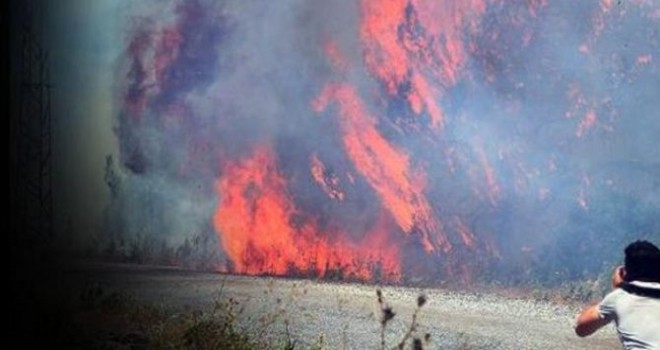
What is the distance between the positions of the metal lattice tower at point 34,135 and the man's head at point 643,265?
5665 millimetres

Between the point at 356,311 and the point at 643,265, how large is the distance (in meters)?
2.53

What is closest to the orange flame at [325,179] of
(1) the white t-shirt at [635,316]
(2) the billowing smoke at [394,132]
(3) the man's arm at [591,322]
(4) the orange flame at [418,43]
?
(2) the billowing smoke at [394,132]

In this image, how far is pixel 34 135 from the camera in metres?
7.18

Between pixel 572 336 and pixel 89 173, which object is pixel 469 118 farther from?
pixel 89 173

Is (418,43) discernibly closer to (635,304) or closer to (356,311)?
(356,311)

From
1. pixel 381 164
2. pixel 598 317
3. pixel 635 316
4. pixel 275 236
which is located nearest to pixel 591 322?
pixel 598 317

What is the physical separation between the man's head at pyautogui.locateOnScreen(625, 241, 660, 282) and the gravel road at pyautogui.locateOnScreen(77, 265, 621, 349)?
70.9 inches

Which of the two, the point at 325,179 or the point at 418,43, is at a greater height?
the point at 418,43

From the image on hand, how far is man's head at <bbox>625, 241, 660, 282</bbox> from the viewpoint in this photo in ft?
12.7

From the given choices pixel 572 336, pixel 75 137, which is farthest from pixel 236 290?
pixel 572 336

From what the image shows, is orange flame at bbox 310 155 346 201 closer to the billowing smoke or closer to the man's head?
the billowing smoke

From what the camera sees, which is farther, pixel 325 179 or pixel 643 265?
pixel 325 179

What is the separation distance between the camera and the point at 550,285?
22.7 ft

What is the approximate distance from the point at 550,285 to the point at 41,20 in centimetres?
612
